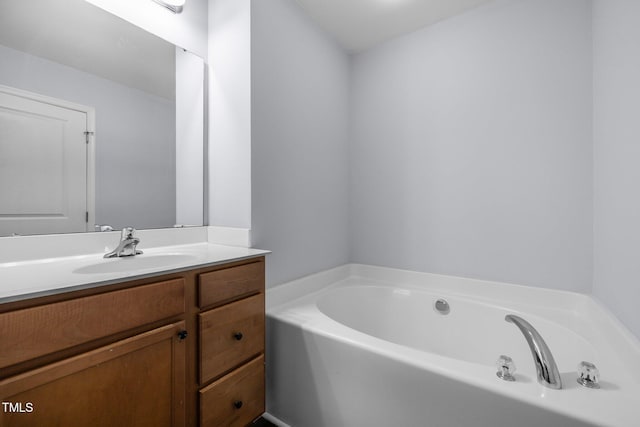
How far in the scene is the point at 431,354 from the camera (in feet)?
3.45

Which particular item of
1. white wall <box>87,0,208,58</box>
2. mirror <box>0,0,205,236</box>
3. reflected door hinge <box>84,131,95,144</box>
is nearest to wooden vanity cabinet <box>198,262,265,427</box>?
mirror <box>0,0,205,236</box>

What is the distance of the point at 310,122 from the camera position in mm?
1868

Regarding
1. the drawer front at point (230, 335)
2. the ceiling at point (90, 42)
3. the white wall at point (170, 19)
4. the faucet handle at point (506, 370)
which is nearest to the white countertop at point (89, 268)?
the drawer front at point (230, 335)

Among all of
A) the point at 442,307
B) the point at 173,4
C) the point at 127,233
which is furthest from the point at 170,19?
the point at 442,307

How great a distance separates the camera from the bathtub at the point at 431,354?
2.78 ft

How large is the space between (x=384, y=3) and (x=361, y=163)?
1056mm

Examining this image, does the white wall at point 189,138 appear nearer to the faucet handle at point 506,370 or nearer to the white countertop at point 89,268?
the white countertop at point 89,268

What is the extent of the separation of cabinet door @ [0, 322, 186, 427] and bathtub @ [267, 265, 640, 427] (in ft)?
1.85

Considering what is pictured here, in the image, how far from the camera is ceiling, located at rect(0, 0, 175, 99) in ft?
3.50

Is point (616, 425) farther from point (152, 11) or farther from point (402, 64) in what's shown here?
point (152, 11)

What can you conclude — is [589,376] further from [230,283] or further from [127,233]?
[127,233]

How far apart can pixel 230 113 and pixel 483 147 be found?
1579mm

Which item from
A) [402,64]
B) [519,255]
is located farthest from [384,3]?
[519,255]

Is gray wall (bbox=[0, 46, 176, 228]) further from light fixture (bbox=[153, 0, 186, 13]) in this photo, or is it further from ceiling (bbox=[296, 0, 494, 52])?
ceiling (bbox=[296, 0, 494, 52])
